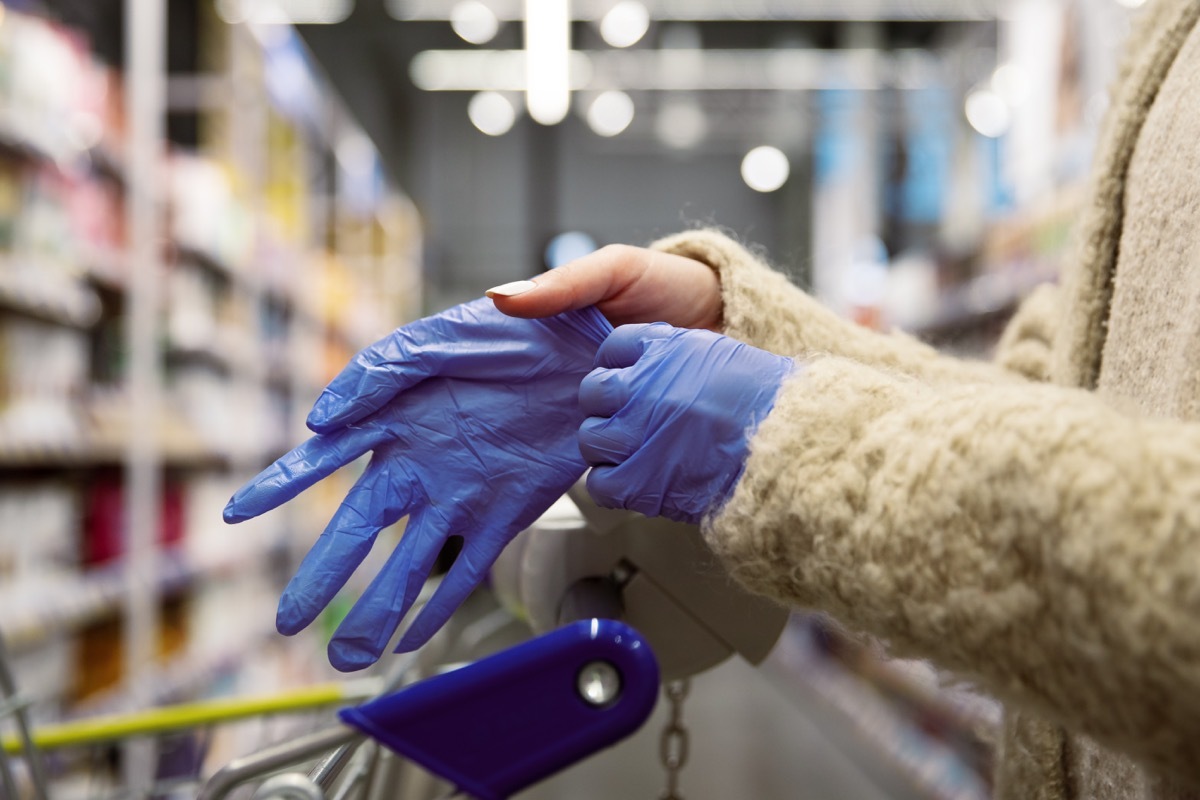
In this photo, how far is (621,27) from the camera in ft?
26.5

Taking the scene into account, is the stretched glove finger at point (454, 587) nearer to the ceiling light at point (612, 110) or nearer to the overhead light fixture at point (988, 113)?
the overhead light fixture at point (988, 113)

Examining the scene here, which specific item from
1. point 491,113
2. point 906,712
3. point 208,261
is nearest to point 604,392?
point 208,261

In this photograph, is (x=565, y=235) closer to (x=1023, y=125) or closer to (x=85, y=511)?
(x=1023, y=125)

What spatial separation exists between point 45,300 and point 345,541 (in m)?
1.91

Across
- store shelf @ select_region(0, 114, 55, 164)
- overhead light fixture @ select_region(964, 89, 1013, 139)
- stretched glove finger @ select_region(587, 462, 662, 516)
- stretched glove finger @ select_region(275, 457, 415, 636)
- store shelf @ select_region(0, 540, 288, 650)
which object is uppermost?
overhead light fixture @ select_region(964, 89, 1013, 139)

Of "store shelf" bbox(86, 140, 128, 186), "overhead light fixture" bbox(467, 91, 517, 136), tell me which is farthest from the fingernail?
"overhead light fixture" bbox(467, 91, 517, 136)

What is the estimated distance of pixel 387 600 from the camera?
30.7 inches

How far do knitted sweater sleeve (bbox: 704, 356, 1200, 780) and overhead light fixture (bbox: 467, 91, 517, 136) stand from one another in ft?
37.1

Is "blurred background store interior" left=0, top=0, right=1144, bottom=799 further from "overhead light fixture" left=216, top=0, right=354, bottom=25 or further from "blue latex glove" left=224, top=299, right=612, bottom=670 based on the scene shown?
"blue latex glove" left=224, top=299, right=612, bottom=670

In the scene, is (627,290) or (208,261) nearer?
(627,290)

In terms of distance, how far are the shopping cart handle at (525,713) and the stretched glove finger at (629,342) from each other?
0.28 m

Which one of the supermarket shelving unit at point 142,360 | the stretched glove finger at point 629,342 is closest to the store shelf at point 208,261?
the supermarket shelving unit at point 142,360

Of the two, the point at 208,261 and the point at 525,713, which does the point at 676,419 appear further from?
the point at 208,261

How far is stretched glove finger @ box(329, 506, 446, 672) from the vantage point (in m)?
0.76
